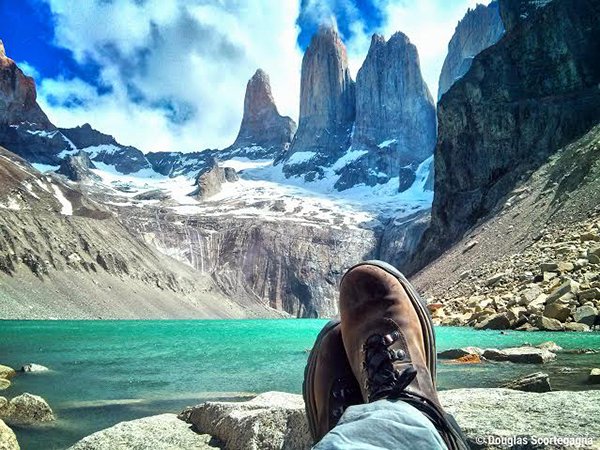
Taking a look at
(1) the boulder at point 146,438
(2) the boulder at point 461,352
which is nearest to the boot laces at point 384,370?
(1) the boulder at point 146,438

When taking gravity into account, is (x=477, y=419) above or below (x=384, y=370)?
below

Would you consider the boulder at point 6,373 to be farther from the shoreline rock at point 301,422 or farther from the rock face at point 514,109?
the rock face at point 514,109

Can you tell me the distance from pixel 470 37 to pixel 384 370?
182m

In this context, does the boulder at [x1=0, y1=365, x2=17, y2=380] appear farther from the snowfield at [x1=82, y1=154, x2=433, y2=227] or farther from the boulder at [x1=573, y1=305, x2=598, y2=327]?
the snowfield at [x1=82, y1=154, x2=433, y2=227]

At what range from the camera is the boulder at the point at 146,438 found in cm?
380

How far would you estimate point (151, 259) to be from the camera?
89562 mm

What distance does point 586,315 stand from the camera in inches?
549

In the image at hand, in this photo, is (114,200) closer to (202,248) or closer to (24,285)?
(202,248)

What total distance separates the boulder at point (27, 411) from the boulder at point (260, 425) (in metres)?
4.09

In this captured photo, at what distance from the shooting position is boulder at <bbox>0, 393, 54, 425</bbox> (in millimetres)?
7098

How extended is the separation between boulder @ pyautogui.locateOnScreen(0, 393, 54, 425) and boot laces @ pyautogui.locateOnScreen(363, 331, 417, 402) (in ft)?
20.0

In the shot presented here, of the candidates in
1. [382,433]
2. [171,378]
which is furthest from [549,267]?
[382,433]

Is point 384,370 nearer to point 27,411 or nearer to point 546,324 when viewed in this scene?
point 27,411

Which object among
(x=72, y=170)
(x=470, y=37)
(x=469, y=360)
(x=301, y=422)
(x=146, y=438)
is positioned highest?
(x=470, y=37)
